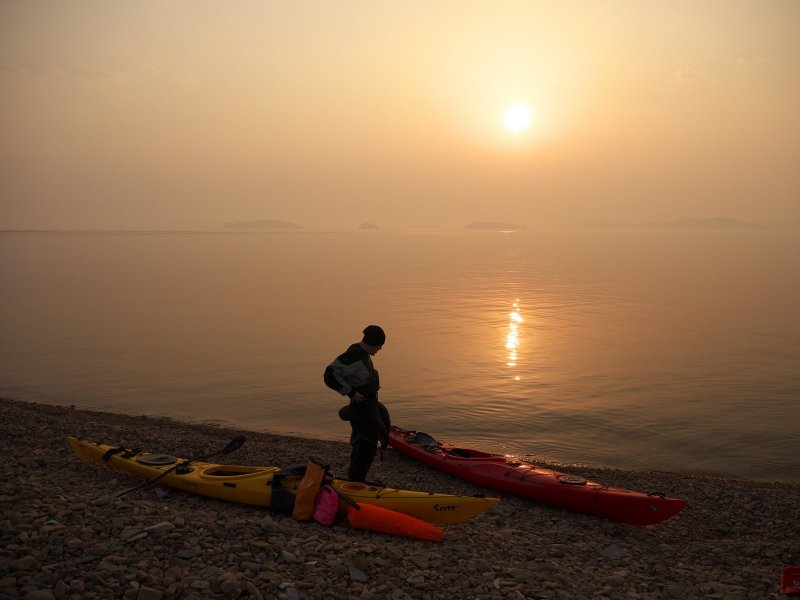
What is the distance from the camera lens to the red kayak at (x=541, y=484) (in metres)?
9.04

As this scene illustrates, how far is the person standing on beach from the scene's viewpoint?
8461mm

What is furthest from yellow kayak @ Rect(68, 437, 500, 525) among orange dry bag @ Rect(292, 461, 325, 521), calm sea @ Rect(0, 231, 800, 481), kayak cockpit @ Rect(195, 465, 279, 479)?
calm sea @ Rect(0, 231, 800, 481)

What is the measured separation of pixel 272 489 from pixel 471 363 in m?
15.8

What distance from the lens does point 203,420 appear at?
16.8 m

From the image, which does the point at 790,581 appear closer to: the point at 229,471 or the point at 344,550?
the point at 344,550

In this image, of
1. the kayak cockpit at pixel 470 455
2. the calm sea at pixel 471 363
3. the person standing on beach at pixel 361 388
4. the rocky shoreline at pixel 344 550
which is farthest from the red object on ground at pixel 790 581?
the calm sea at pixel 471 363

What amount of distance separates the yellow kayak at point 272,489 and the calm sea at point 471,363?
6.39m

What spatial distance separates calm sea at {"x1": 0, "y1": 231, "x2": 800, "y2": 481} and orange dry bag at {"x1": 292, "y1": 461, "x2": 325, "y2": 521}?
24.2 ft

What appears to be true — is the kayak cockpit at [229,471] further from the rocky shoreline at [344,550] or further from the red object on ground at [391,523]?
the red object on ground at [391,523]

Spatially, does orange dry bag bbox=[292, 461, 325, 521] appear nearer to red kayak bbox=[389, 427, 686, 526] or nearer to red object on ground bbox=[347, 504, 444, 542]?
red object on ground bbox=[347, 504, 444, 542]

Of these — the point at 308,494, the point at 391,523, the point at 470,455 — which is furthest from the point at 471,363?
the point at 391,523

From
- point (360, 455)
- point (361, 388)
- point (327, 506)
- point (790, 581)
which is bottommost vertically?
point (790, 581)

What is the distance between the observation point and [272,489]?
27.3 feet

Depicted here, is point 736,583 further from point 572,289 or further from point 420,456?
point 572,289
